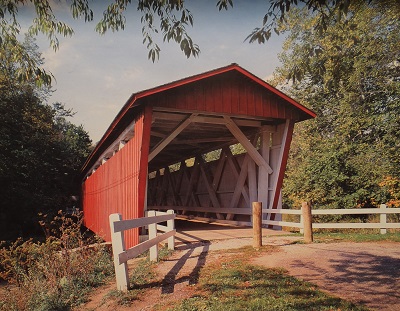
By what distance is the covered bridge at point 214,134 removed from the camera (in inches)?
334

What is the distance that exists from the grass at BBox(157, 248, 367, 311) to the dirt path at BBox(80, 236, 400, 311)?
0.70 ft

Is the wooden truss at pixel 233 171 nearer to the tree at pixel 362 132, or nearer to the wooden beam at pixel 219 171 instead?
the wooden beam at pixel 219 171

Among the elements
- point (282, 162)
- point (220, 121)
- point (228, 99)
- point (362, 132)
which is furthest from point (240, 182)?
point (362, 132)

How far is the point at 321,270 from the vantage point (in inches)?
191

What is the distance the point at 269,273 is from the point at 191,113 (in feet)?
18.6

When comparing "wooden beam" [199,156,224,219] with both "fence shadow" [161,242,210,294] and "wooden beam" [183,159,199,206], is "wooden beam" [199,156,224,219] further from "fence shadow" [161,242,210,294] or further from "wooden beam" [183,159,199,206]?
"fence shadow" [161,242,210,294]

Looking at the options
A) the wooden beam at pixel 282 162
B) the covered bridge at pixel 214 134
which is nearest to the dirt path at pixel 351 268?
the wooden beam at pixel 282 162

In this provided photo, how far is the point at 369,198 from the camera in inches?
607

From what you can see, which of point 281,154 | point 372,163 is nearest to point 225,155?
point 281,154

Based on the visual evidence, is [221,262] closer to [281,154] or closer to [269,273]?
[269,273]

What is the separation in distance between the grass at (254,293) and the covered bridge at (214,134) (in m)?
4.12

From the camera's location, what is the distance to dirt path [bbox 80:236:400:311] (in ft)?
12.8

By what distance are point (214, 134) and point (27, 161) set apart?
13.7 meters

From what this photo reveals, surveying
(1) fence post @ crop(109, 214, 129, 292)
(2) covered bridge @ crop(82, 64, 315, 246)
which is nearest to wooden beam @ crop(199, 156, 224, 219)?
(2) covered bridge @ crop(82, 64, 315, 246)
